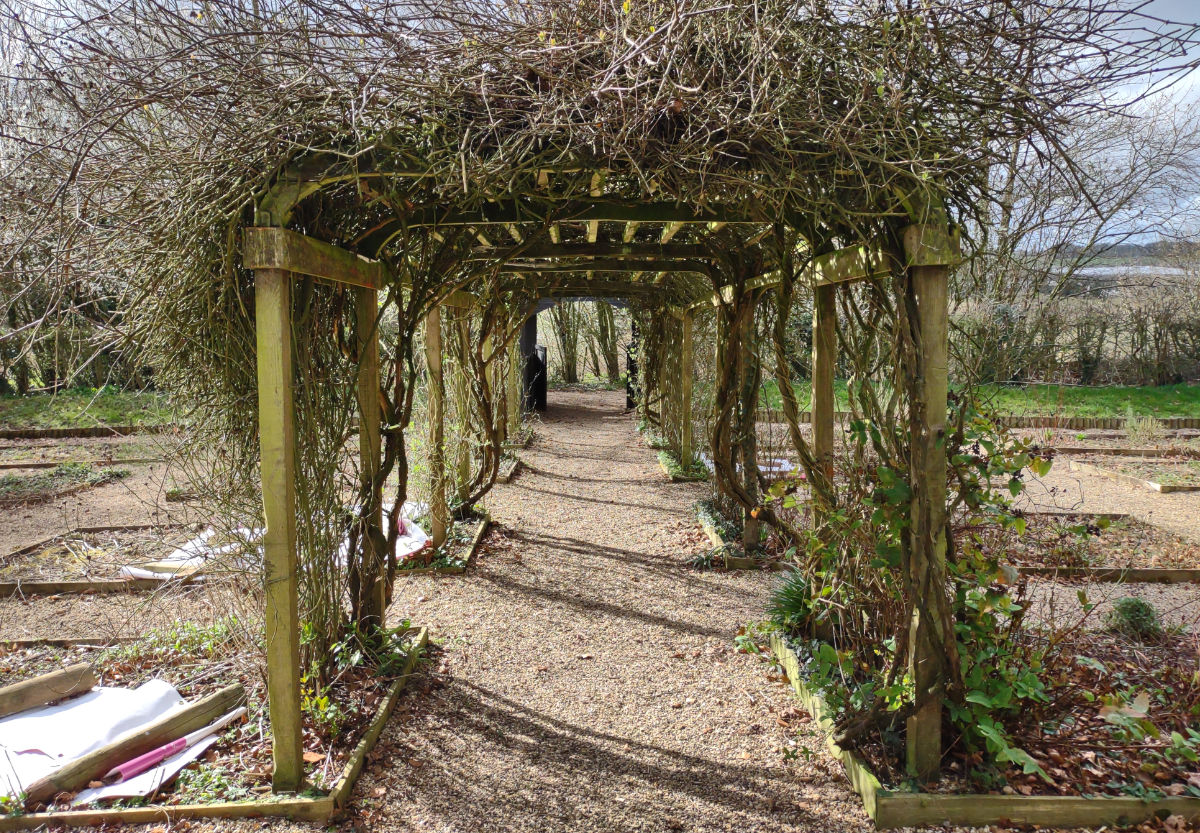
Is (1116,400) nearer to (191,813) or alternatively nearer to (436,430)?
(436,430)

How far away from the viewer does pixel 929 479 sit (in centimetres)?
271

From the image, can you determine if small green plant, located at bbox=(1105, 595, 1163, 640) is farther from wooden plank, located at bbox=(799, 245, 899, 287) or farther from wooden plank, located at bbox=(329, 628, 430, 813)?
wooden plank, located at bbox=(329, 628, 430, 813)

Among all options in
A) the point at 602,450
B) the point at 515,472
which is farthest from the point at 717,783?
the point at 602,450

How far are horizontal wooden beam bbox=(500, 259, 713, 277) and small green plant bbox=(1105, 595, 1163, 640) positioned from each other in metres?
3.39

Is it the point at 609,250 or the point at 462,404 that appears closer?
the point at 609,250

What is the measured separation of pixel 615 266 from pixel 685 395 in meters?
2.89

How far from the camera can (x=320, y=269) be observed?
292 centimetres

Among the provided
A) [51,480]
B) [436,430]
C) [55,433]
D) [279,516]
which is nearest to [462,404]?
[436,430]

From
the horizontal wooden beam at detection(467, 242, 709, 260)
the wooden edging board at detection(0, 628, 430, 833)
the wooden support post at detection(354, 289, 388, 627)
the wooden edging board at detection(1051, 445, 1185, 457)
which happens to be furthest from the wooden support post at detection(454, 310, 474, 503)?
the wooden edging board at detection(1051, 445, 1185, 457)

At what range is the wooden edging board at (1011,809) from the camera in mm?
2590

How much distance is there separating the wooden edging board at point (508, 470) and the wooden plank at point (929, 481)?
265 inches

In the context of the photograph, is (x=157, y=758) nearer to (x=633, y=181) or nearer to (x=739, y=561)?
(x=633, y=181)

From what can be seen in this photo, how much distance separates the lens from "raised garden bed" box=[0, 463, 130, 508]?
8.08 metres

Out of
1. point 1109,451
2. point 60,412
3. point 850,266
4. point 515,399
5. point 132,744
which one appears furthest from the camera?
point 60,412
